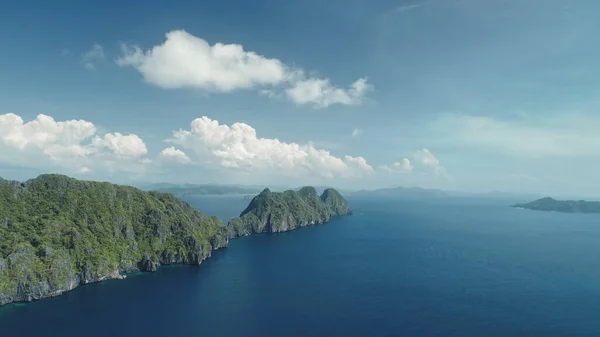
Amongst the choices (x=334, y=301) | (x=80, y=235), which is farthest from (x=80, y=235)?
(x=334, y=301)

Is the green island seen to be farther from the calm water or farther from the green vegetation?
the calm water

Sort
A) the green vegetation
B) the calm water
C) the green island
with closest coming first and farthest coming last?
the calm water
the green island
the green vegetation

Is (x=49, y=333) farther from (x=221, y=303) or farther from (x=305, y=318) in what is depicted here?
(x=305, y=318)

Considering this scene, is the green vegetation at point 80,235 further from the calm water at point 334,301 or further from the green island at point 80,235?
the calm water at point 334,301

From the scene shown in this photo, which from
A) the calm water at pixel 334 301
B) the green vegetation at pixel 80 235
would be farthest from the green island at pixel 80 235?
the calm water at pixel 334 301

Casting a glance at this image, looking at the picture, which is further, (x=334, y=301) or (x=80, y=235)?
(x=80, y=235)

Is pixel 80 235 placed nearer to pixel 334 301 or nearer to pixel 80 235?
pixel 80 235

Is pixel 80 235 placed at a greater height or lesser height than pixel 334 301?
greater

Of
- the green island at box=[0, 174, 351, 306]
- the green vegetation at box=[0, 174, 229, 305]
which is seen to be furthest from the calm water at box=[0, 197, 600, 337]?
the green vegetation at box=[0, 174, 229, 305]
